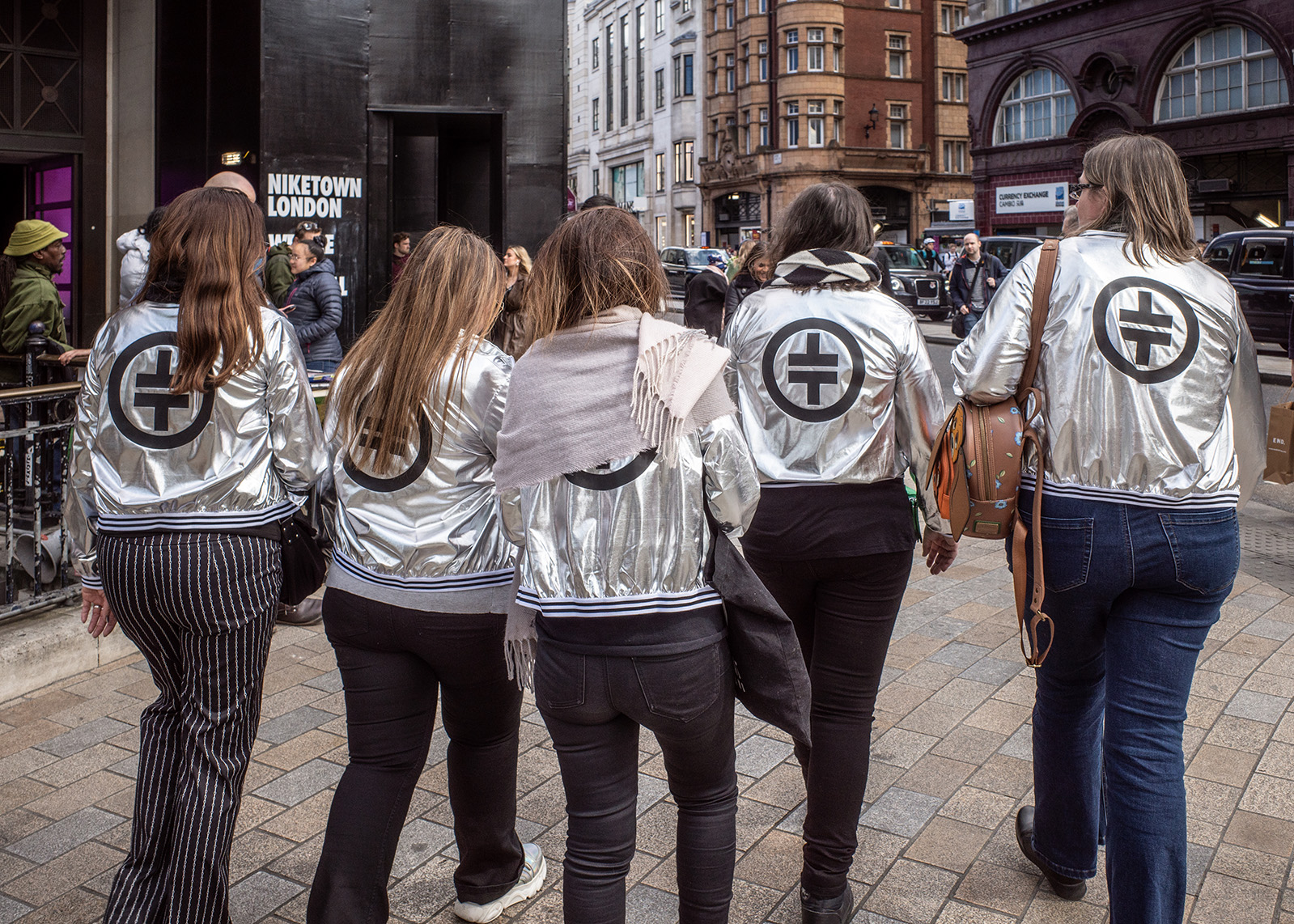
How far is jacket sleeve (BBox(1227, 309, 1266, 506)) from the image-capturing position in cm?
283

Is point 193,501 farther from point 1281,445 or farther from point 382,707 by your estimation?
point 1281,445

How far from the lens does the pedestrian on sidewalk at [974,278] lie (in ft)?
49.3

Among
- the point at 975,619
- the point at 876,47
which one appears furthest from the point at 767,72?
the point at 975,619

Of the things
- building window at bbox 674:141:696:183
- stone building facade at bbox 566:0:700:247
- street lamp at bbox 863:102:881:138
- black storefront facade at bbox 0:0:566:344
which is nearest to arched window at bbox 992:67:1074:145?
street lamp at bbox 863:102:881:138

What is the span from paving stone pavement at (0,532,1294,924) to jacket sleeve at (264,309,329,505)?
4.01ft

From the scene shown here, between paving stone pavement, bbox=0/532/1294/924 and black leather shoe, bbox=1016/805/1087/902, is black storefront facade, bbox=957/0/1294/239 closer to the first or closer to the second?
paving stone pavement, bbox=0/532/1294/924

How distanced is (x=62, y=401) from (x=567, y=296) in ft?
12.1

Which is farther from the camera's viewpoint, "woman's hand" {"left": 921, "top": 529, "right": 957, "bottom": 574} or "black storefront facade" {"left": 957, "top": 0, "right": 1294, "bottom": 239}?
"black storefront facade" {"left": 957, "top": 0, "right": 1294, "bottom": 239}

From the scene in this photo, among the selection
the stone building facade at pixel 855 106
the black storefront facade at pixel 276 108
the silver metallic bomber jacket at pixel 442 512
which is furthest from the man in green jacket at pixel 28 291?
the stone building facade at pixel 855 106

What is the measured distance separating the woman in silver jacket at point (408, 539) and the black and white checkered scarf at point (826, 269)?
81 centimetres

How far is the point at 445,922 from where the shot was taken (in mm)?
3102

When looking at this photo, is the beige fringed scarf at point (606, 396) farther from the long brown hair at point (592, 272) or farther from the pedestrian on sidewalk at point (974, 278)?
the pedestrian on sidewalk at point (974, 278)

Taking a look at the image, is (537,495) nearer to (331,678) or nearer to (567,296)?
(567,296)

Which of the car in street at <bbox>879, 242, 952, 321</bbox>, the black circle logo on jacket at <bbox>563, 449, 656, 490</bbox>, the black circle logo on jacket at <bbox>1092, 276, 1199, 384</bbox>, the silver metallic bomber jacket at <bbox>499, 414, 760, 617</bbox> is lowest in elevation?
the silver metallic bomber jacket at <bbox>499, 414, 760, 617</bbox>
